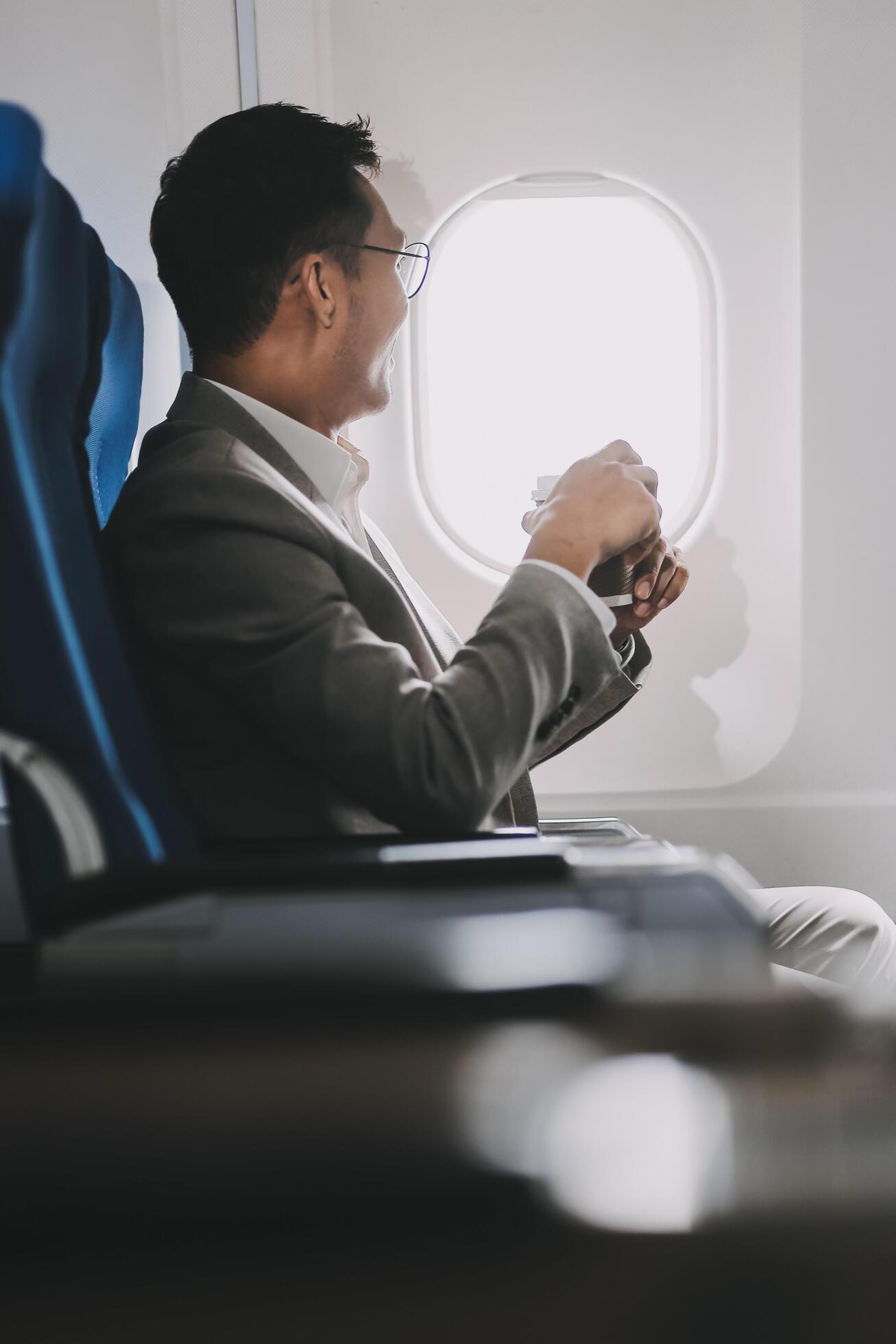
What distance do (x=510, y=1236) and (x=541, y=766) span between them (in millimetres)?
1498

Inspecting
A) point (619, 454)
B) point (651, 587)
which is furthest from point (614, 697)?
point (619, 454)

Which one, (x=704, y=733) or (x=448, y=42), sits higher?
(x=448, y=42)

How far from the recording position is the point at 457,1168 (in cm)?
53

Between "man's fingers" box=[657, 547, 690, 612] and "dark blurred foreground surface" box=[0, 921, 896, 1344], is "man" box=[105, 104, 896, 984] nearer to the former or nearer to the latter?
"man's fingers" box=[657, 547, 690, 612]

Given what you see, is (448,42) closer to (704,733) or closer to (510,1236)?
(704,733)

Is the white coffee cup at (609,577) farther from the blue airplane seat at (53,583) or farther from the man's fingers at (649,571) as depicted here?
the blue airplane seat at (53,583)

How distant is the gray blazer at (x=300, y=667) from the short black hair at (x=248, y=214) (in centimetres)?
20

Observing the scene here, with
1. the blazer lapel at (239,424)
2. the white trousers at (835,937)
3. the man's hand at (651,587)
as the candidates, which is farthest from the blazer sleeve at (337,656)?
the white trousers at (835,937)

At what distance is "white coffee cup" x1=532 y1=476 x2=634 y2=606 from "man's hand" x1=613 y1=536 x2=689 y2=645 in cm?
2

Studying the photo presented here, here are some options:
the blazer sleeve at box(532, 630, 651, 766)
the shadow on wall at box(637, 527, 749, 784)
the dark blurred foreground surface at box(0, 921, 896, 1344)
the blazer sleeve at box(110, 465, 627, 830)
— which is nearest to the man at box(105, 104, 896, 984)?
the blazer sleeve at box(110, 465, 627, 830)

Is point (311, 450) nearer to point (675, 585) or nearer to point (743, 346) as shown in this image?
point (675, 585)

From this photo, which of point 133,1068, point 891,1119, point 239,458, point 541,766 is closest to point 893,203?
point 541,766

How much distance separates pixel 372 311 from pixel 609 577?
398mm

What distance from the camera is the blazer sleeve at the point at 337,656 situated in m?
0.78
